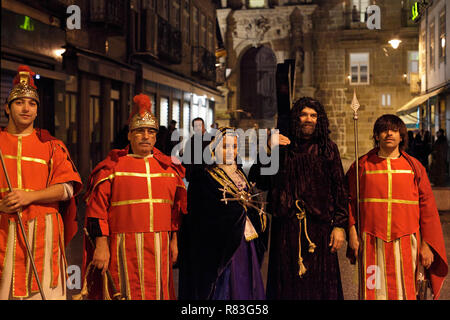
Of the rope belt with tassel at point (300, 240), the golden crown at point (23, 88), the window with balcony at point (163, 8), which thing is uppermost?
the window with balcony at point (163, 8)

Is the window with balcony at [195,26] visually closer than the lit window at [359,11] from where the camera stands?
Yes

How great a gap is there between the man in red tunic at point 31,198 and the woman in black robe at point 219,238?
0.97 meters

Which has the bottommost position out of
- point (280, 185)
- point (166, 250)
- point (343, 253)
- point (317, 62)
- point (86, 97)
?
point (343, 253)

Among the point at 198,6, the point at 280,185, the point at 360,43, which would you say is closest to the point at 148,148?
the point at 280,185

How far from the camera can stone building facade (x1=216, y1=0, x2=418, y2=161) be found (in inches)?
1462

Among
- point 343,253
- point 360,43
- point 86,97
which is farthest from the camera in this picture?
point 360,43

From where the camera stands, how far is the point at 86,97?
54.7 ft

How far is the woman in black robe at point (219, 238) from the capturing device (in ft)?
14.9

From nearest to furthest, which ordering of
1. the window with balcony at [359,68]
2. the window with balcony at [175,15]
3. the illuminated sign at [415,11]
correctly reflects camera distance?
the illuminated sign at [415,11] < the window with balcony at [175,15] < the window with balcony at [359,68]

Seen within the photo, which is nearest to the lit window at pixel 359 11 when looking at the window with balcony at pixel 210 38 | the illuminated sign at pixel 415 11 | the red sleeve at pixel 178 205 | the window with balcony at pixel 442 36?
the window with balcony at pixel 210 38

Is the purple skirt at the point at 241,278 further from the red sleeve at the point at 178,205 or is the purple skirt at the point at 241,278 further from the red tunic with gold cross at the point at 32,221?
the red tunic with gold cross at the point at 32,221

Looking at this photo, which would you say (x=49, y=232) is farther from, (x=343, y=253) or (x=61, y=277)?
(x=343, y=253)

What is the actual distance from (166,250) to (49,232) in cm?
88

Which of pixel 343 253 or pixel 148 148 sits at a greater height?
pixel 148 148
